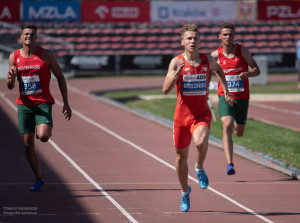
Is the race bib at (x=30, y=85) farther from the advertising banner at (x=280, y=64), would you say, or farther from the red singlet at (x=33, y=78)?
the advertising banner at (x=280, y=64)

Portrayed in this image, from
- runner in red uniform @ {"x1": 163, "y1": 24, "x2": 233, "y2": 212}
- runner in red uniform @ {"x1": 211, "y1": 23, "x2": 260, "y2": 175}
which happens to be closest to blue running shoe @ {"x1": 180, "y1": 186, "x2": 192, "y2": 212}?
runner in red uniform @ {"x1": 163, "y1": 24, "x2": 233, "y2": 212}

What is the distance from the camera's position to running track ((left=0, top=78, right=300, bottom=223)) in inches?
329

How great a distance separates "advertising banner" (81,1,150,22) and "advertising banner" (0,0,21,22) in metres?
3.72

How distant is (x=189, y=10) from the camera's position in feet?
143

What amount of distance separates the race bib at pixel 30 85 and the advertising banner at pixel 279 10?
121 ft

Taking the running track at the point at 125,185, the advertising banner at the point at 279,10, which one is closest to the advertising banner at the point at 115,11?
the advertising banner at the point at 279,10

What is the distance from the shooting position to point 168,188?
10180 millimetres

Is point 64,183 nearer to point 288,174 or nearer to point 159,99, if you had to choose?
point 288,174

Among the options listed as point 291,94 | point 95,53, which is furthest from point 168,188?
point 95,53

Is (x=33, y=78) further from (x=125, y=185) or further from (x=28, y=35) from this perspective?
(x=125, y=185)

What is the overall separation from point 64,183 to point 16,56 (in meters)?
2.12

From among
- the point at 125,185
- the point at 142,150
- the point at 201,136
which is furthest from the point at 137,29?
the point at 201,136

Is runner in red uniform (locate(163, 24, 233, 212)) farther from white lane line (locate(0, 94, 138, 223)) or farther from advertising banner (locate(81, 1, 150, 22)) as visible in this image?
advertising banner (locate(81, 1, 150, 22))

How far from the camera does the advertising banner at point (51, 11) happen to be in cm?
4184
